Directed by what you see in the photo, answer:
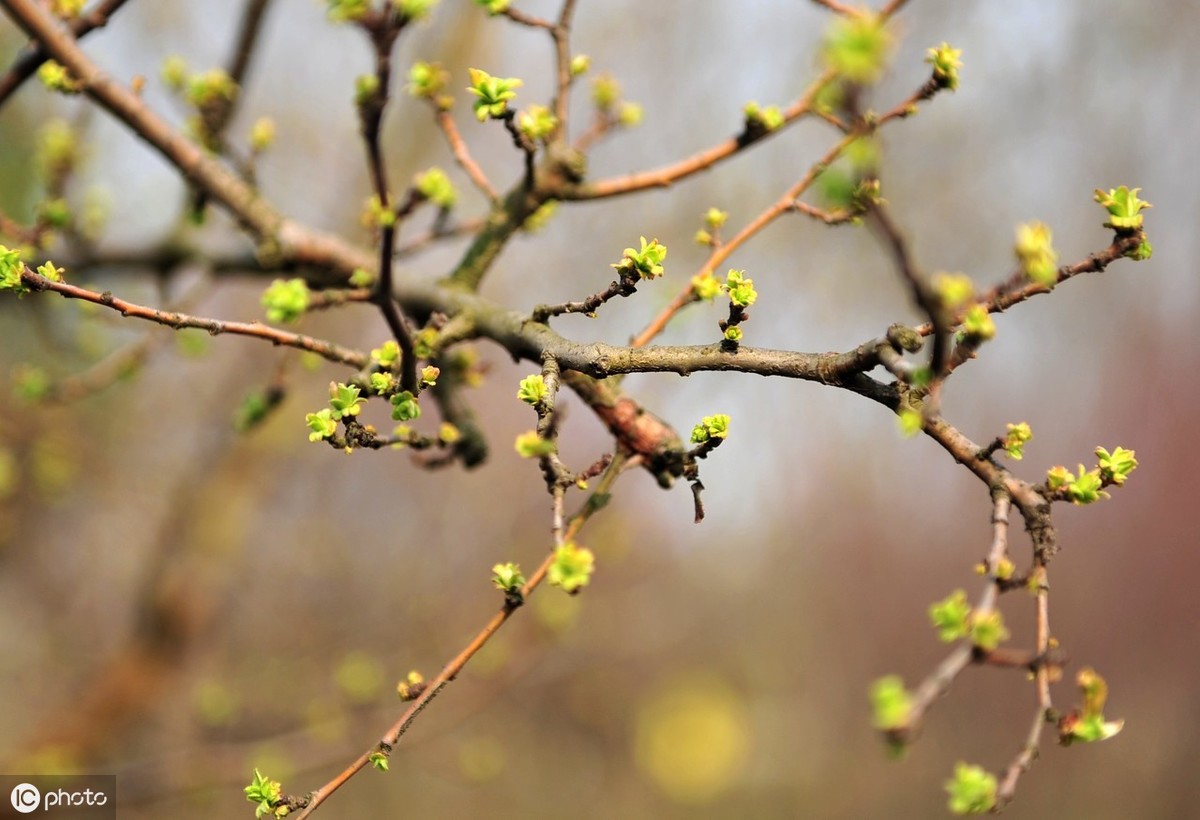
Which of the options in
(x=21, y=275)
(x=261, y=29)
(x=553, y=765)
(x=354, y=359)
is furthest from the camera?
(x=553, y=765)

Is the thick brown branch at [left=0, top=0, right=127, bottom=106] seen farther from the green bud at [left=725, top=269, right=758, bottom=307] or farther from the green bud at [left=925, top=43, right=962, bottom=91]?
the green bud at [left=925, top=43, right=962, bottom=91]

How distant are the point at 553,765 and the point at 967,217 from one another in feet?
17.6

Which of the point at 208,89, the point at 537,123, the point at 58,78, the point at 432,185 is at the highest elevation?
the point at 208,89

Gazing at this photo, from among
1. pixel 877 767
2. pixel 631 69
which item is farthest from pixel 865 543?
pixel 631 69

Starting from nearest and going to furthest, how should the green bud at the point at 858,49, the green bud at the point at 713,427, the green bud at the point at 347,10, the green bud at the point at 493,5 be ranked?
the green bud at the point at 858,49 → the green bud at the point at 347,10 → the green bud at the point at 713,427 → the green bud at the point at 493,5

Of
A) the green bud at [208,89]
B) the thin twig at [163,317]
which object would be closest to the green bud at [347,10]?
the thin twig at [163,317]

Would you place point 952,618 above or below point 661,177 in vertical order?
below

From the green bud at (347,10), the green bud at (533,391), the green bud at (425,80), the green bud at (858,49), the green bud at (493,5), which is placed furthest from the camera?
the green bud at (425,80)

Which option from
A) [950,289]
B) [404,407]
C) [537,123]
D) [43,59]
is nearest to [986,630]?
[950,289]

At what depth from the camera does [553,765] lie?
731 cm

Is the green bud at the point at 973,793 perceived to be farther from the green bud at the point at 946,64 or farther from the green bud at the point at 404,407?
the green bud at the point at 946,64

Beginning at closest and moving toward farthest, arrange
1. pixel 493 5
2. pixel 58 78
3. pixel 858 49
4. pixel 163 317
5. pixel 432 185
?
pixel 858 49 < pixel 163 317 < pixel 493 5 < pixel 58 78 < pixel 432 185

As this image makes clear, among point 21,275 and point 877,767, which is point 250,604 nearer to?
point 21,275

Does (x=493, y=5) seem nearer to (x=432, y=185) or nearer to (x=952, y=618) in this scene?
(x=432, y=185)
